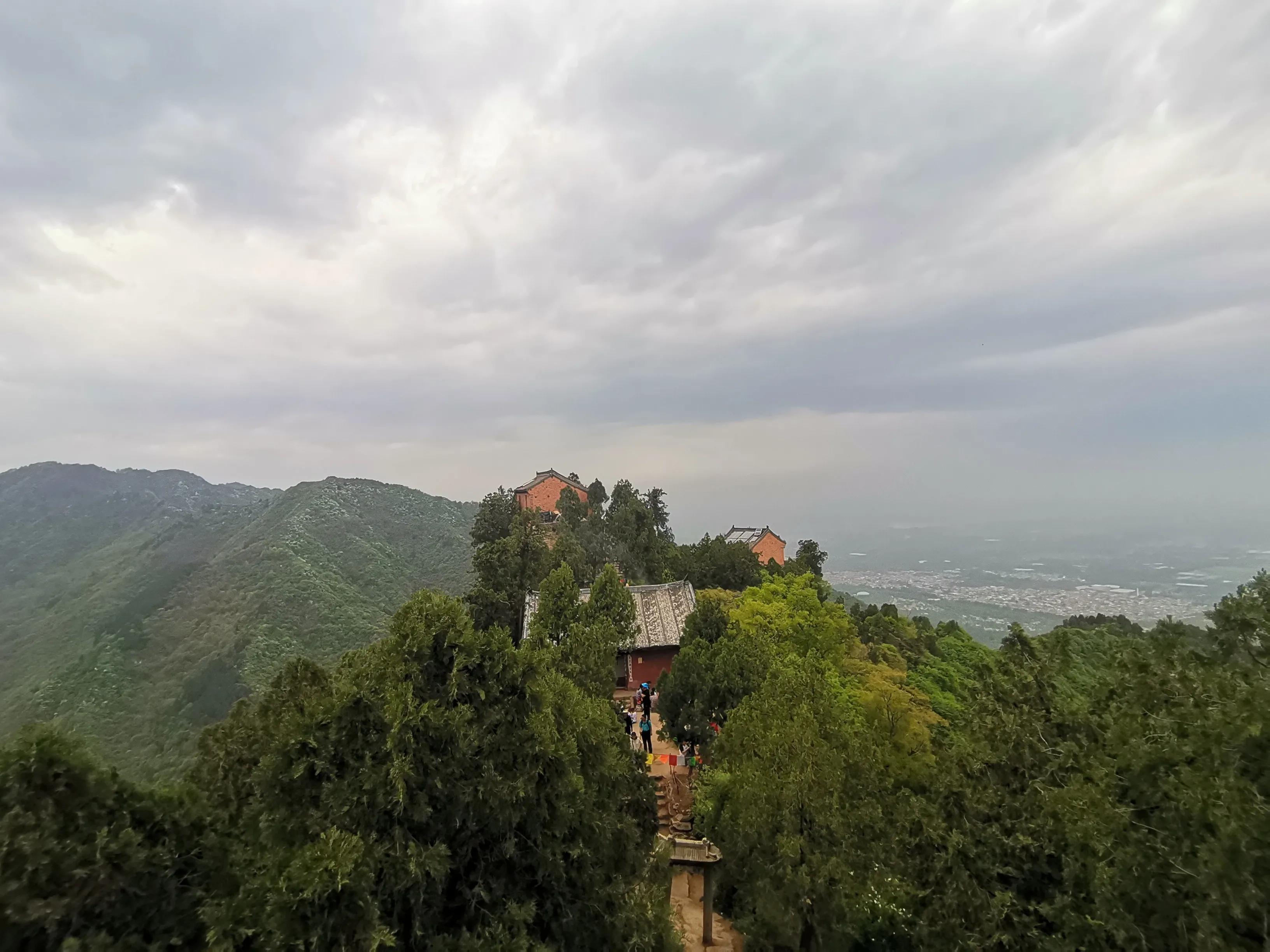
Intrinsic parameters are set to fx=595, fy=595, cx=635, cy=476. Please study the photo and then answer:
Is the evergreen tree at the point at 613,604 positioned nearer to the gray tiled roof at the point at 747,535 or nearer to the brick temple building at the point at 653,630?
the brick temple building at the point at 653,630

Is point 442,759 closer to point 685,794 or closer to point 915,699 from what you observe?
point 685,794

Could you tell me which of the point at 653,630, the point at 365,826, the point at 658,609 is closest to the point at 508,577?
the point at 658,609

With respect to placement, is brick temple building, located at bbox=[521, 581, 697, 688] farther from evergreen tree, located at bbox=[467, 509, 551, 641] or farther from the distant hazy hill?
the distant hazy hill

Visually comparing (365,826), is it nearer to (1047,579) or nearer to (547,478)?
(547,478)

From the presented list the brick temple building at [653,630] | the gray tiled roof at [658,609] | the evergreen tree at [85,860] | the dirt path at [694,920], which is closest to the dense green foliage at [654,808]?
the evergreen tree at [85,860]

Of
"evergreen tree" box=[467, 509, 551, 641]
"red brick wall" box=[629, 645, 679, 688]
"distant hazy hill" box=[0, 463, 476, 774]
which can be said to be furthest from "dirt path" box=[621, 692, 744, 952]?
"evergreen tree" box=[467, 509, 551, 641]
